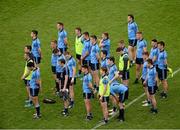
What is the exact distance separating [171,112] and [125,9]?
1120 centimetres

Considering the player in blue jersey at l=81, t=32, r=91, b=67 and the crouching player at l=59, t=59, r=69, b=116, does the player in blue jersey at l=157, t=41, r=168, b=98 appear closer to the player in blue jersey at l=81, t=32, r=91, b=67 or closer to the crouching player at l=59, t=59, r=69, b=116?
the player in blue jersey at l=81, t=32, r=91, b=67

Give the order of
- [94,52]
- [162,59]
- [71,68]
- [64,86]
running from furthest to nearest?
[94,52]
[162,59]
[71,68]
[64,86]

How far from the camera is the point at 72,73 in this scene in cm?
1955

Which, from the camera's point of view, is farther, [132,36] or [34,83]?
[132,36]

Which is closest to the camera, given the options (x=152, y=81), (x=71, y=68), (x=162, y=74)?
(x=152, y=81)

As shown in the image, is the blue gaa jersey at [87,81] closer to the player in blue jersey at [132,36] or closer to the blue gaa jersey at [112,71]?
the blue gaa jersey at [112,71]

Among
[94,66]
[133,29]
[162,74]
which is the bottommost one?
[162,74]

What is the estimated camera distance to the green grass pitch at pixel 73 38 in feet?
61.6

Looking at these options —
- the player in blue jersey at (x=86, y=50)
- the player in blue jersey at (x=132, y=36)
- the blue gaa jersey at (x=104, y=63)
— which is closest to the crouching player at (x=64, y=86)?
the blue gaa jersey at (x=104, y=63)

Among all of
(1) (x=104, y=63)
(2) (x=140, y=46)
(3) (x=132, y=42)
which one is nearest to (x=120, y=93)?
(1) (x=104, y=63)

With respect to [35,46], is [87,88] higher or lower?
lower

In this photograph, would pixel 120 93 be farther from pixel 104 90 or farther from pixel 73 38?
pixel 73 38

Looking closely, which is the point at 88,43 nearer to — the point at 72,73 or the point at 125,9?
the point at 72,73

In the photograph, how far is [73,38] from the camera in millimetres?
26562
